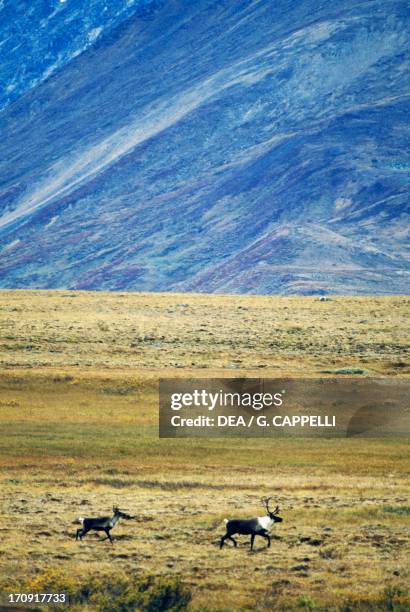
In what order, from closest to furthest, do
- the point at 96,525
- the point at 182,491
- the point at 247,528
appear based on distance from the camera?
1. the point at 247,528
2. the point at 96,525
3. the point at 182,491

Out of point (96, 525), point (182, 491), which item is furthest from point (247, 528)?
point (182, 491)

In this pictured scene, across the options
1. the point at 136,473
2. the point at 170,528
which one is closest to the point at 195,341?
the point at 136,473

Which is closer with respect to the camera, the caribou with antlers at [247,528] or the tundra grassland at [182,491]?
the tundra grassland at [182,491]

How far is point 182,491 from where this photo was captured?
91.7 feet

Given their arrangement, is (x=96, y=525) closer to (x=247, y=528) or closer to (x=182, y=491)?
(x=247, y=528)

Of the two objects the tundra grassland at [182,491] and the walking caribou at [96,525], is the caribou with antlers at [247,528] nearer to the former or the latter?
the tundra grassland at [182,491]

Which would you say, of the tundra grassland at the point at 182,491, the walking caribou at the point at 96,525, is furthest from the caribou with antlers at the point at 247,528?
the walking caribou at the point at 96,525

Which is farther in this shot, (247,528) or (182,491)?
(182,491)

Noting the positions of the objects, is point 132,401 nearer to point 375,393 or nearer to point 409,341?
point 375,393

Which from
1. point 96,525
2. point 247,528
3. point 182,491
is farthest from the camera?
point 182,491

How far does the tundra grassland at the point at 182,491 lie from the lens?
2073 centimetres

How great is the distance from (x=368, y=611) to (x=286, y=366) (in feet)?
116

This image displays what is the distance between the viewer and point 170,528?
23.7 m

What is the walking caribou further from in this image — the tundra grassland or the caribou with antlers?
the caribou with antlers
